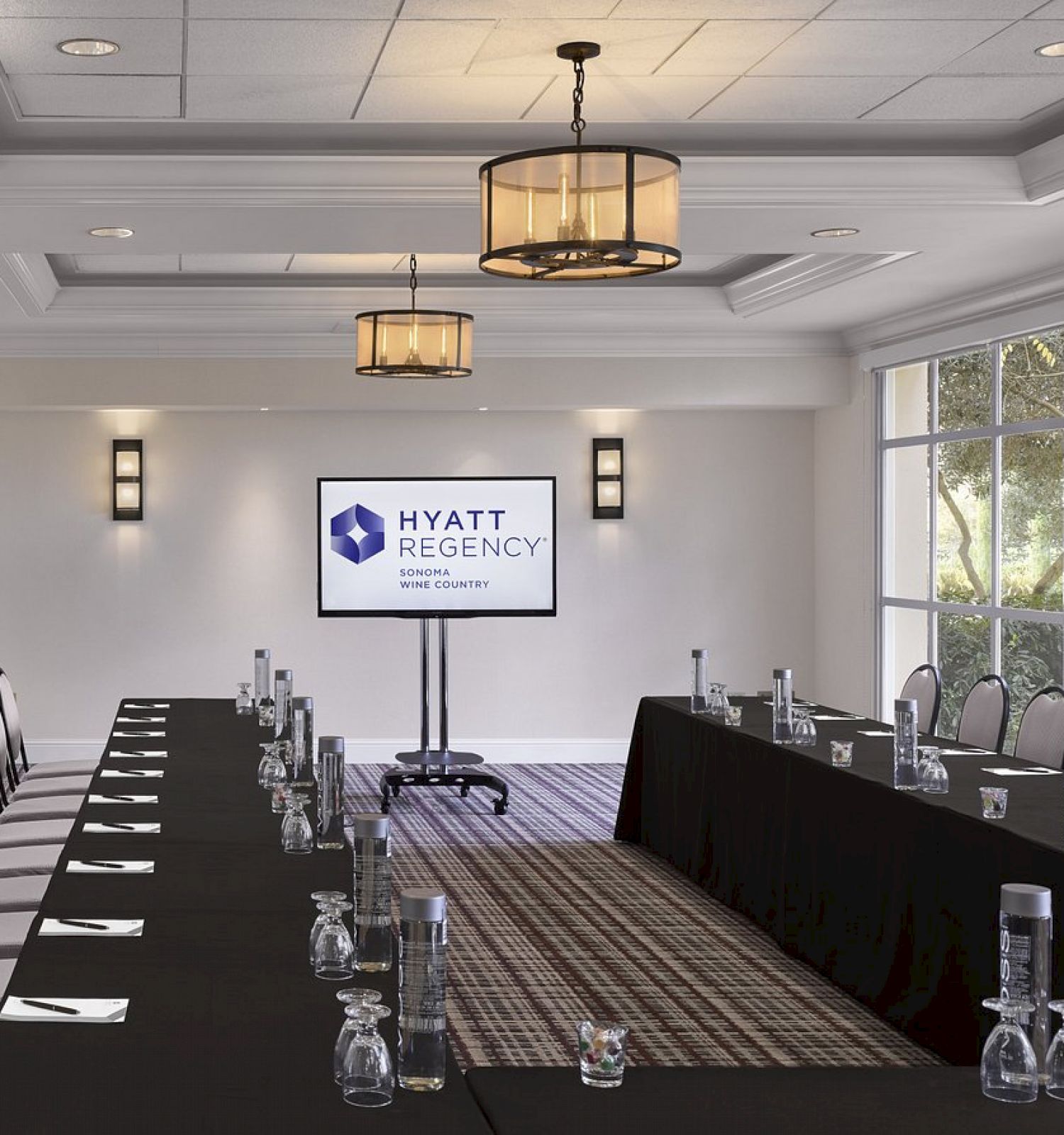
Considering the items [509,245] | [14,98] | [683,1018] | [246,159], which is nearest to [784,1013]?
[683,1018]

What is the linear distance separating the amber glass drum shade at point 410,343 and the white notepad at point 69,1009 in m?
4.63

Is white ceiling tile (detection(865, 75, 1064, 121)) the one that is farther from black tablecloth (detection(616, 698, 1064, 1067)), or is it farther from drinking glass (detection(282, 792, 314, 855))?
drinking glass (detection(282, 792, 314, 855))

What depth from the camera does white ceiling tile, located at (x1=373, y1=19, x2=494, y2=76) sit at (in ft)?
13.6

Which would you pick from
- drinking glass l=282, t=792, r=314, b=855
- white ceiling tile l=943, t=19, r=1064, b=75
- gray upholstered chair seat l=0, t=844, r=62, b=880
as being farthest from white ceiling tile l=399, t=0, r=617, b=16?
gray upholstered chair seat l=0, t=844, r=62, b=880

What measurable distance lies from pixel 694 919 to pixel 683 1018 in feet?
4.42

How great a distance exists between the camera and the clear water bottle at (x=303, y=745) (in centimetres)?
484

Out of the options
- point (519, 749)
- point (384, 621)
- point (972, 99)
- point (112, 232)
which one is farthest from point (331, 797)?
point (519, 749)

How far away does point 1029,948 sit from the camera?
210cm

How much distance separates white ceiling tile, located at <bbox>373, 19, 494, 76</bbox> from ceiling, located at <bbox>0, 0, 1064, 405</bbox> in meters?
0.01

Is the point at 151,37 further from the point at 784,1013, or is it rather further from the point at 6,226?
the point at 784,1013

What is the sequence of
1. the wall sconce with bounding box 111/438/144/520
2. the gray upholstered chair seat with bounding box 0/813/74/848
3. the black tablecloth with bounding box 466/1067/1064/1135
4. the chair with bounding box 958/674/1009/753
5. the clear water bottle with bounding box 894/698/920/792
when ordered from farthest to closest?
the wall sconce with bounding box 111/438/144/520
the chair with bounding box 958/674/1009/753
the gray upholstered chair seat with bounding box 0/813/74/848
the clear water bottle with bounding box 894/698/920/792
the black tablecloth with bounding box 466/1067/1064/1135

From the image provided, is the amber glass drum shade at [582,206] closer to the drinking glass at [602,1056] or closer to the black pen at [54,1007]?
the black pen at [54,1007]

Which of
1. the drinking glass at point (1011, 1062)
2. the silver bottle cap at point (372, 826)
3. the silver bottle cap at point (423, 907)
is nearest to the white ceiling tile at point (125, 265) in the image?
the silver bottle cap at point (372, 826)

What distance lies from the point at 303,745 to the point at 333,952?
2364mm
